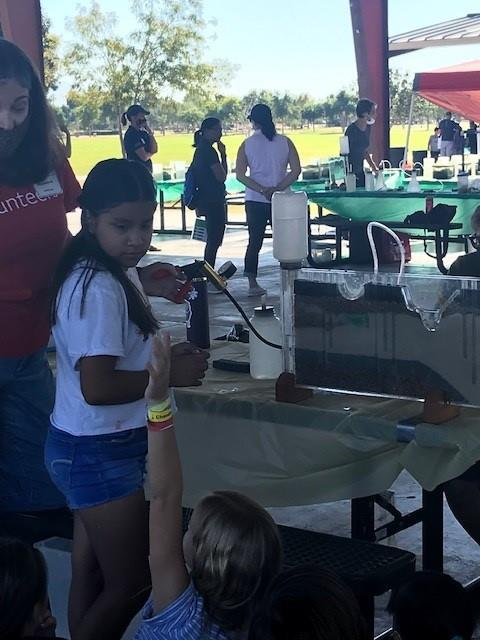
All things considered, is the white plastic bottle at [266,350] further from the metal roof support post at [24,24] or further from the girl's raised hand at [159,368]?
the metal roof support post at [24,24]

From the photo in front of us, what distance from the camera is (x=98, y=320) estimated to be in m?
2.13

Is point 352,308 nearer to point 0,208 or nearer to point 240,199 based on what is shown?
point 0,208

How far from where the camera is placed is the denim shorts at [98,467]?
219 cm

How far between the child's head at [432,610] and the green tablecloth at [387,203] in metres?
7.22

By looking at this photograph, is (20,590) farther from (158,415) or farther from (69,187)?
(69,187)

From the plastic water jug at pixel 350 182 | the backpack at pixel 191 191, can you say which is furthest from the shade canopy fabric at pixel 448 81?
the backpack at pixel 191 191

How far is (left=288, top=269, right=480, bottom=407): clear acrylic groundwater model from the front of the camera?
7.38 feet

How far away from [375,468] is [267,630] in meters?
0.99

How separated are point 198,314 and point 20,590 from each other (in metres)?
1.48

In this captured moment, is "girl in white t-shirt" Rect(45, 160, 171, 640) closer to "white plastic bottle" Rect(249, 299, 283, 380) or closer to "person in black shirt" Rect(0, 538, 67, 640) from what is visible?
"person in black shirt" Rect(0, 538, 67, 640)

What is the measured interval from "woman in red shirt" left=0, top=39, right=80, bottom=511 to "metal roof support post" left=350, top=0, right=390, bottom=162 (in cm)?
890

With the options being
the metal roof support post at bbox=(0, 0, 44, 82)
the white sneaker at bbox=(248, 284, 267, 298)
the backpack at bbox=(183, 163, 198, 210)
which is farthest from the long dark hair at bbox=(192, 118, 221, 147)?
the metal roof support post at bbox=(0, 0, 44, 82)

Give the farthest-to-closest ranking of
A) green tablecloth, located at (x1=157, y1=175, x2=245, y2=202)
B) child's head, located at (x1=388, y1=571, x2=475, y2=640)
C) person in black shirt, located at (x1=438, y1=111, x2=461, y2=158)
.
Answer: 1. person in black shirt, located at (x1=438, y1=111, x2=461, y2=158)
2. green tablecloth, located at (x1=157, y1=175, x2=245, y2=202)
3. child's head, located at (x1=388, y1=571, x2=475, y2=640)

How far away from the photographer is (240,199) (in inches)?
520
